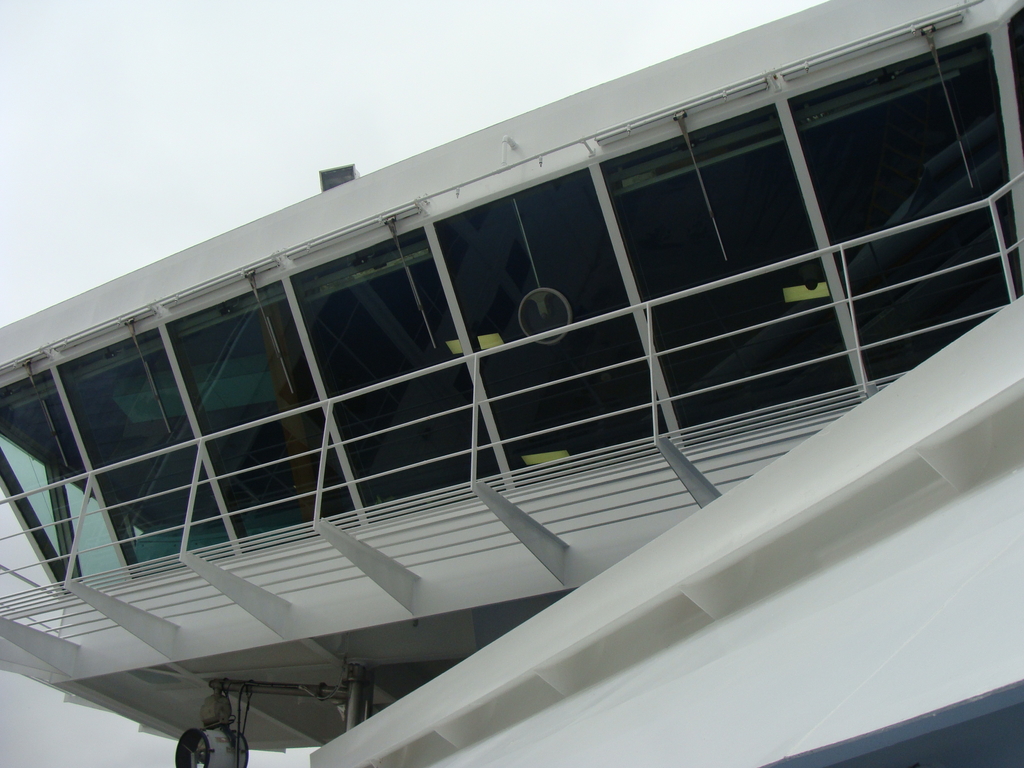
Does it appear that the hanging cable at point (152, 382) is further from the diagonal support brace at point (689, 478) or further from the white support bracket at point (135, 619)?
the diagonal support brace at point (689, 478)

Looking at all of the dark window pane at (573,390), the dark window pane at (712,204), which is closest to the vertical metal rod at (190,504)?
the dark window pane at (573,390)

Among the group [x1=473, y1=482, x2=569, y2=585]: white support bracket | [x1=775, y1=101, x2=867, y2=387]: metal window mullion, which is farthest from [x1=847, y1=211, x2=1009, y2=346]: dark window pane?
[x1=473, y1=482, x2=569, y2=585]: white support bracket

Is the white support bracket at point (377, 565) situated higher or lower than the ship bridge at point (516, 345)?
lower

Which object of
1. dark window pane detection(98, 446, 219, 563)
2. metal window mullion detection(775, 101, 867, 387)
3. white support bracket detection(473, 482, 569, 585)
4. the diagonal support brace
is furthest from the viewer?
dark window pane detection(98, 446, 219, 563)

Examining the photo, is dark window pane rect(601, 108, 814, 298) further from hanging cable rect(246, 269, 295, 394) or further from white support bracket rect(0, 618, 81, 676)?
white support bracket rect(0, 618, 81, 676)

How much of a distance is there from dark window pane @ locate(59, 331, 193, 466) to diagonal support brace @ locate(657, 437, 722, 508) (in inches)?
156

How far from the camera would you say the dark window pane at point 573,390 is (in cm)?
470

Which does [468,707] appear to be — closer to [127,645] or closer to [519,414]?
[519,414]

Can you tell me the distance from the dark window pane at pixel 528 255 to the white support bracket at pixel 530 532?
1.69 metres

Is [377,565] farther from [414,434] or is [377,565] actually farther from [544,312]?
[544,312]

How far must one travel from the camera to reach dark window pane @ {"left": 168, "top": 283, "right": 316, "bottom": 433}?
17.7 feet

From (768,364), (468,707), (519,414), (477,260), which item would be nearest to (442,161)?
(477,260)

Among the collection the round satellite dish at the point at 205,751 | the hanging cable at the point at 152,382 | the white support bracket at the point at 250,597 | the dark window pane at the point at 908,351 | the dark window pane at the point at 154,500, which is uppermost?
the hanging cable at the point at 152,382

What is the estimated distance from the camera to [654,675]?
2109mm
